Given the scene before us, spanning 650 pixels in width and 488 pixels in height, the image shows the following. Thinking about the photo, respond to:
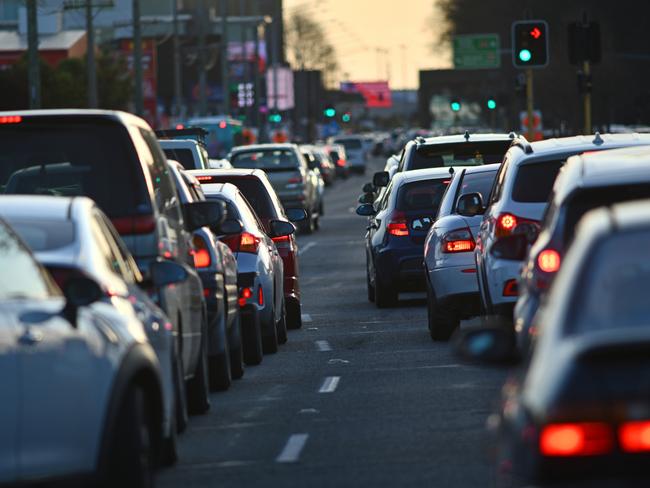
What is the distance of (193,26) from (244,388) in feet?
461

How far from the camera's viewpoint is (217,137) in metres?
75.5

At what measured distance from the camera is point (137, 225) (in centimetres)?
1188

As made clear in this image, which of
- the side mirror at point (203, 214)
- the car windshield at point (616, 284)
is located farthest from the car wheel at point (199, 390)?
the car windshield at point (616, 284)

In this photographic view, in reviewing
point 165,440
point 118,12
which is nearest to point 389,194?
point 165,440

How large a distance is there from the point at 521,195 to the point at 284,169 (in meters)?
28.8

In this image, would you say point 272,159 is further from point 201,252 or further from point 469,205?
point 201,252

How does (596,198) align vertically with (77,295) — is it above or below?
above

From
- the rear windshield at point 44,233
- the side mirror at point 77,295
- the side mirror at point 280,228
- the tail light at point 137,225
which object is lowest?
the side mirror at point 280,228

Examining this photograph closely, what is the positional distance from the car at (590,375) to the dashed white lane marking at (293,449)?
386cm

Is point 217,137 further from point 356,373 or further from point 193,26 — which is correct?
point 193,26

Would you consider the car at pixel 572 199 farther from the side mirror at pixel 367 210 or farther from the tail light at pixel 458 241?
the side mirror at pixel 367 210

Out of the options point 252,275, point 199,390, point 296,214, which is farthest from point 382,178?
point 199,390

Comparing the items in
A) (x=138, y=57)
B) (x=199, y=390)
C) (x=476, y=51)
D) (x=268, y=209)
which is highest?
(x=476, y=51)

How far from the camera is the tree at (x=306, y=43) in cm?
19450
